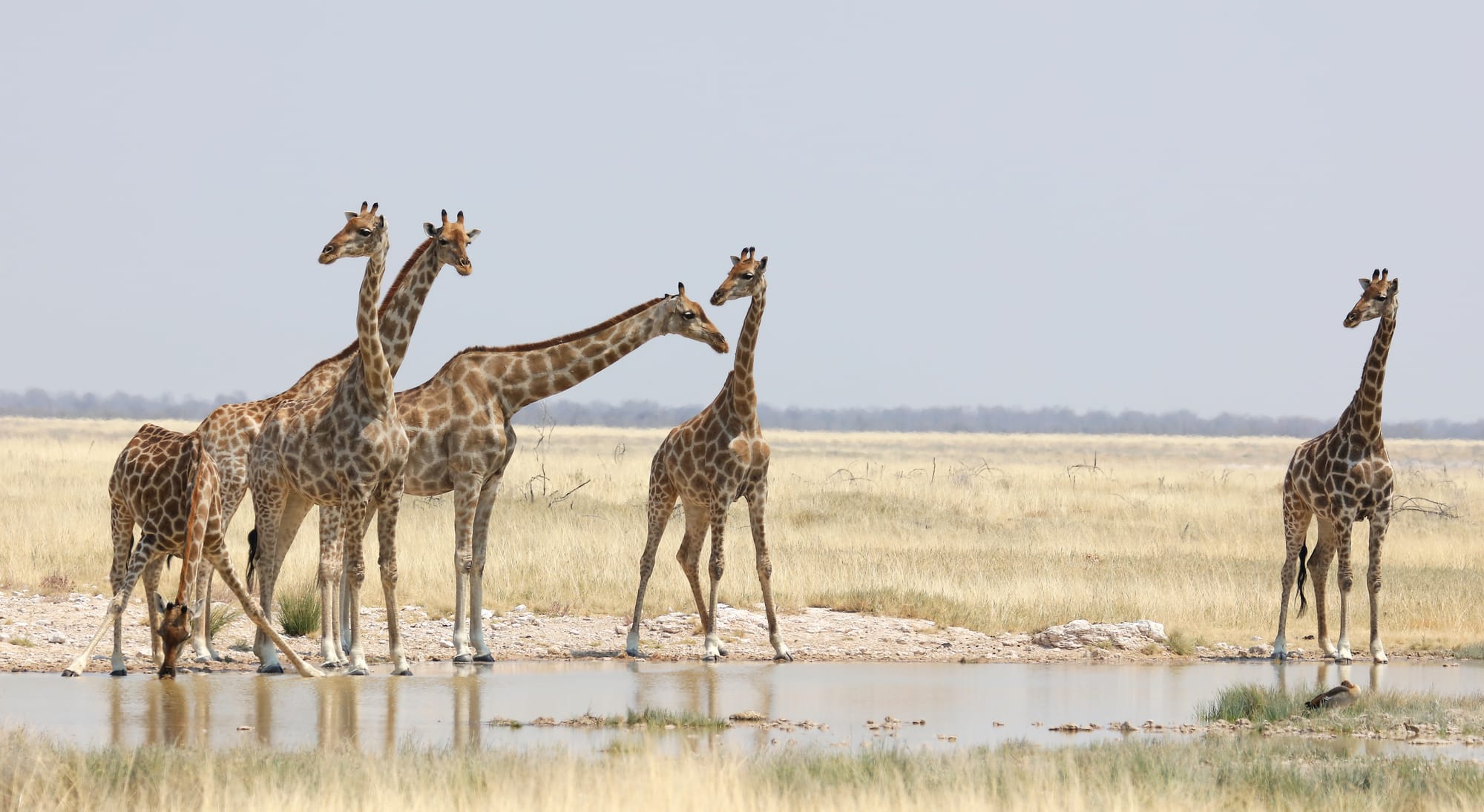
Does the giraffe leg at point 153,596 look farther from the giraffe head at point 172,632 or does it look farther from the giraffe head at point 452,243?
the giraffe head at point 452,243

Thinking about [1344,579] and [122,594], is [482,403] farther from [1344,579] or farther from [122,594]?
[1344,579]

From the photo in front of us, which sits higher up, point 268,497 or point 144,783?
point 268,497

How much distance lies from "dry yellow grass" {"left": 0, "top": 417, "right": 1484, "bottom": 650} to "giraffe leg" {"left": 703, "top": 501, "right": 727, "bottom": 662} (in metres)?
2.67

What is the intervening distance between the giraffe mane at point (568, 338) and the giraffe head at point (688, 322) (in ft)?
0.40

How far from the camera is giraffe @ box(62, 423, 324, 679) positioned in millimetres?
11500

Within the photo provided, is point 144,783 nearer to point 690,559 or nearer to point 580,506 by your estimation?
point 690,559

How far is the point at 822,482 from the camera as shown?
123 feet

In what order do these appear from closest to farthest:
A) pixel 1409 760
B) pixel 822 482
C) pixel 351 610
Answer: pixel 1409 760, pixel 351 610, pixel 822 482

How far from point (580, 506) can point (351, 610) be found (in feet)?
48.0

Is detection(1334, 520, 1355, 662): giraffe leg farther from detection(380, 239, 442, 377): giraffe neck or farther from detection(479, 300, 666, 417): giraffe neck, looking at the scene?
detection(380, 239, 442, 377): giraffe neck

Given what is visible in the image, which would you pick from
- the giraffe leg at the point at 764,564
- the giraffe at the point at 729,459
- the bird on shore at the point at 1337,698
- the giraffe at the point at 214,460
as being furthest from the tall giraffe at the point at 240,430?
the bird on shore at the point at 1337,698

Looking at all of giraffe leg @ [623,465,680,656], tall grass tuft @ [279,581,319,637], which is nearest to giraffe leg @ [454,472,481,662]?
giraffe leg @ [623,465,680,656]

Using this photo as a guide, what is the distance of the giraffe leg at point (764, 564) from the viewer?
46.0ft

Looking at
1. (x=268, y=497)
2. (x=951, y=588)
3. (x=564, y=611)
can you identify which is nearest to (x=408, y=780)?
(x=268, y=497)
